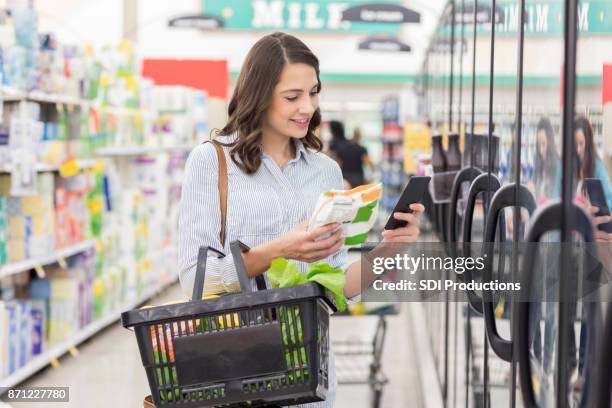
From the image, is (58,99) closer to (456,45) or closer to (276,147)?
(456,45)

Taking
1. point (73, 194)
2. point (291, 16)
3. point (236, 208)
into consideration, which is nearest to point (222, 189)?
point (236, 208)

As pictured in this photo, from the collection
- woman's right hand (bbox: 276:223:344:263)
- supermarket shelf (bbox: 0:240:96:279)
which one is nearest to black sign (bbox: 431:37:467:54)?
woman's right hand (bbox: 276:223:344:263)

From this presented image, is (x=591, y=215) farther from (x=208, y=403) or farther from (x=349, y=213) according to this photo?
(x=208, y=403)

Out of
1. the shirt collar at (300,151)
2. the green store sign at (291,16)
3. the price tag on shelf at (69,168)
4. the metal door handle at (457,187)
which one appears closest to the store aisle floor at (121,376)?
the price tag on shelf at (69,168)

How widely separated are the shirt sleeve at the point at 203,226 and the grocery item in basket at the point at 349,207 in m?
0.27

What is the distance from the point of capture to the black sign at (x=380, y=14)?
10.5m

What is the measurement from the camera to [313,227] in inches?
77.8

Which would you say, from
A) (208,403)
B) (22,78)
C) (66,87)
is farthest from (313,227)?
(66,87)

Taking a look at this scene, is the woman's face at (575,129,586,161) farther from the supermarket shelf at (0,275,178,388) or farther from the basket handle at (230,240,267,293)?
the supermarket shelf at (0,275,178,388)

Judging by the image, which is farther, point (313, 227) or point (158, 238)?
point (158, 238)

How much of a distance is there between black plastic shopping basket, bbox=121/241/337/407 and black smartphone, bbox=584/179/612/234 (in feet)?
2.15

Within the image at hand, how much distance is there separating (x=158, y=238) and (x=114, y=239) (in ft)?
5.66

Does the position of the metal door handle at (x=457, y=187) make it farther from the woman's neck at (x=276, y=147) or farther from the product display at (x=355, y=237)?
the woman's neck at (x=276, y=147)

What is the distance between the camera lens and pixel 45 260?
608 centimetres
